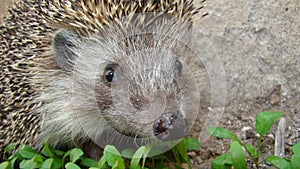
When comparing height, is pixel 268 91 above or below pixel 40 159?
above

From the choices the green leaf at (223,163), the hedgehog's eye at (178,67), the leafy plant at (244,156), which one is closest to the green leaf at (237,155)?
the leafy plant at (244,156)

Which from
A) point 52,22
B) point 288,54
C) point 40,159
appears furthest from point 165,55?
point 288,54

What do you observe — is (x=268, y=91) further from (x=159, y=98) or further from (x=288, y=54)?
(x=159, y=98)

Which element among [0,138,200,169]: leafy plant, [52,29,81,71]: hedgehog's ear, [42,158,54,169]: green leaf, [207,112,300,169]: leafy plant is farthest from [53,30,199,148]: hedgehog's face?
[42,158,54,169]: green leaf

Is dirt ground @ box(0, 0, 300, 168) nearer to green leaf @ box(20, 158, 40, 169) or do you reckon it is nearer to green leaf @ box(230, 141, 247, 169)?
green leaf @ box(230, 141, 247, 169)

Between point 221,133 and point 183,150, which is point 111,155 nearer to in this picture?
point 183,150

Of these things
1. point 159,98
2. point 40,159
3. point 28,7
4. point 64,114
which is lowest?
point 40,159

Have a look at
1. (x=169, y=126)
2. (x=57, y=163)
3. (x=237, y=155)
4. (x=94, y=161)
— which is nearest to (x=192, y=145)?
(x=237, y=155)

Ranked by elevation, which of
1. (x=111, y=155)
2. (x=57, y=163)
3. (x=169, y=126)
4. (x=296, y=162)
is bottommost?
(x=57, y=163)
